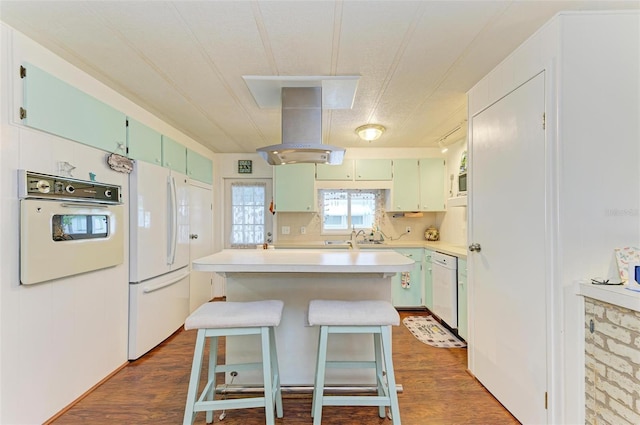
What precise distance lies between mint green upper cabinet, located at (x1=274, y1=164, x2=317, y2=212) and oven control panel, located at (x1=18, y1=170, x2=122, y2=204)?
7.06 feet

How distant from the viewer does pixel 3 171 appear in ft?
5.00

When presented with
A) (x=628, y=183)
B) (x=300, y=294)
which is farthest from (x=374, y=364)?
(x=628, y=183)

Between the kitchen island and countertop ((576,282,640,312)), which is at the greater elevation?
countertop ((576,282,640,312))

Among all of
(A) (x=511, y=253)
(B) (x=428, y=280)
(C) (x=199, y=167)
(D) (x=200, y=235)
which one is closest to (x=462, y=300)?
(B) (x=428, y=280)

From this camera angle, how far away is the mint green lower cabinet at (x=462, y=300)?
279cm

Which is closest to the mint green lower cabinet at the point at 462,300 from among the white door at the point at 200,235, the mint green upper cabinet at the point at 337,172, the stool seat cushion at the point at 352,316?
the stool seat cushion at the point at 352,316

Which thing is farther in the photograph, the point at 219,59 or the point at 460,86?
the point at 460,86

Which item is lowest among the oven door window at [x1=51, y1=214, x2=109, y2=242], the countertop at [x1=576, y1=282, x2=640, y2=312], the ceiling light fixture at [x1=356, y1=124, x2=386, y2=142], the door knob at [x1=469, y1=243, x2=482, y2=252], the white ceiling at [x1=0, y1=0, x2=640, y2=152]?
the countertop at [x1=576, y1=282, x2=640, y2=312]

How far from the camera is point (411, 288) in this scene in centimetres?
384

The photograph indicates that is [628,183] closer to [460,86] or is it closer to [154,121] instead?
[460,86]

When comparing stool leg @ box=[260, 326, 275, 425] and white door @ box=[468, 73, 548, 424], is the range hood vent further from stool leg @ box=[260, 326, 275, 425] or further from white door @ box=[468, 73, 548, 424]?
stool leg @ box=[260, 326, 275, 425]

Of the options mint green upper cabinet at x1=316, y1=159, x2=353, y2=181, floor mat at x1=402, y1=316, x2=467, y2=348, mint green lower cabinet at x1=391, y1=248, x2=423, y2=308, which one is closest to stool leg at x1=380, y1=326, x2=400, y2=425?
floor mat at x1=402, y1=316, x2=467, y2=348

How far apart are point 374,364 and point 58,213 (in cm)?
222

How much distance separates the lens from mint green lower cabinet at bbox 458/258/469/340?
279 centimetres
